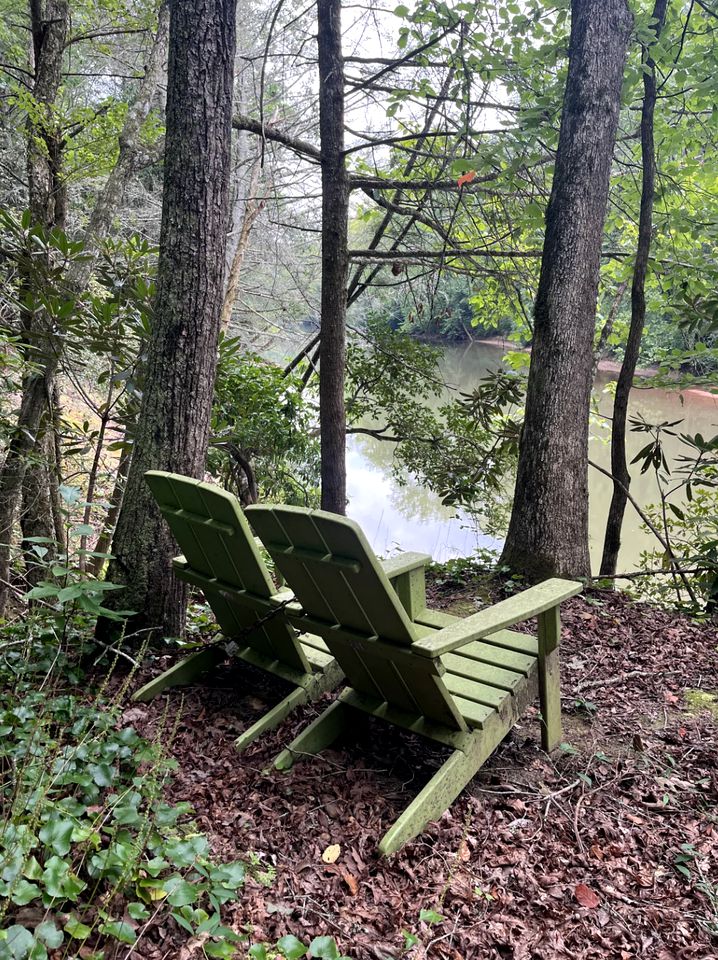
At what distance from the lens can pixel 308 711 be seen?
256 centimetres

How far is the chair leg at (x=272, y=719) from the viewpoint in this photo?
2.30m

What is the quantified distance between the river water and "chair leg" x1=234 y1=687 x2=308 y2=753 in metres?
4.56

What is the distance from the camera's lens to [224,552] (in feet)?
7.72

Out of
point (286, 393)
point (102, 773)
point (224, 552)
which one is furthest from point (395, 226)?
point (102, 773)

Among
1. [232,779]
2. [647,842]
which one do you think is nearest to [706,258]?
[647,842]

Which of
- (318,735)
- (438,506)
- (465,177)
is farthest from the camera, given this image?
(438,506)

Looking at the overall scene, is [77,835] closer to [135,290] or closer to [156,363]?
[156,363]

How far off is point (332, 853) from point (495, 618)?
0.81 meters

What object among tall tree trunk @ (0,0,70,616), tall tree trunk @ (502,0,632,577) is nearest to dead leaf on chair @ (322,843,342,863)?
tall tree trunk @ (502,0,632,577)

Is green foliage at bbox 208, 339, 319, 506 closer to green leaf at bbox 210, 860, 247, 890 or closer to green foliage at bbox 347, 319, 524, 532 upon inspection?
green foliage at bbox 347, 319, 524, 532

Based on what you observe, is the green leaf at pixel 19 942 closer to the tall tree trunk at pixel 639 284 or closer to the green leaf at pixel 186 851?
the green leaf at pixel 186 851

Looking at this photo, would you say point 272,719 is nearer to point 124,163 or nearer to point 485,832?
point 485,832

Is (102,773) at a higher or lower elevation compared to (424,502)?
higher

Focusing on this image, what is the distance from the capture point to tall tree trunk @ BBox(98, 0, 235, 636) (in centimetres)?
278
